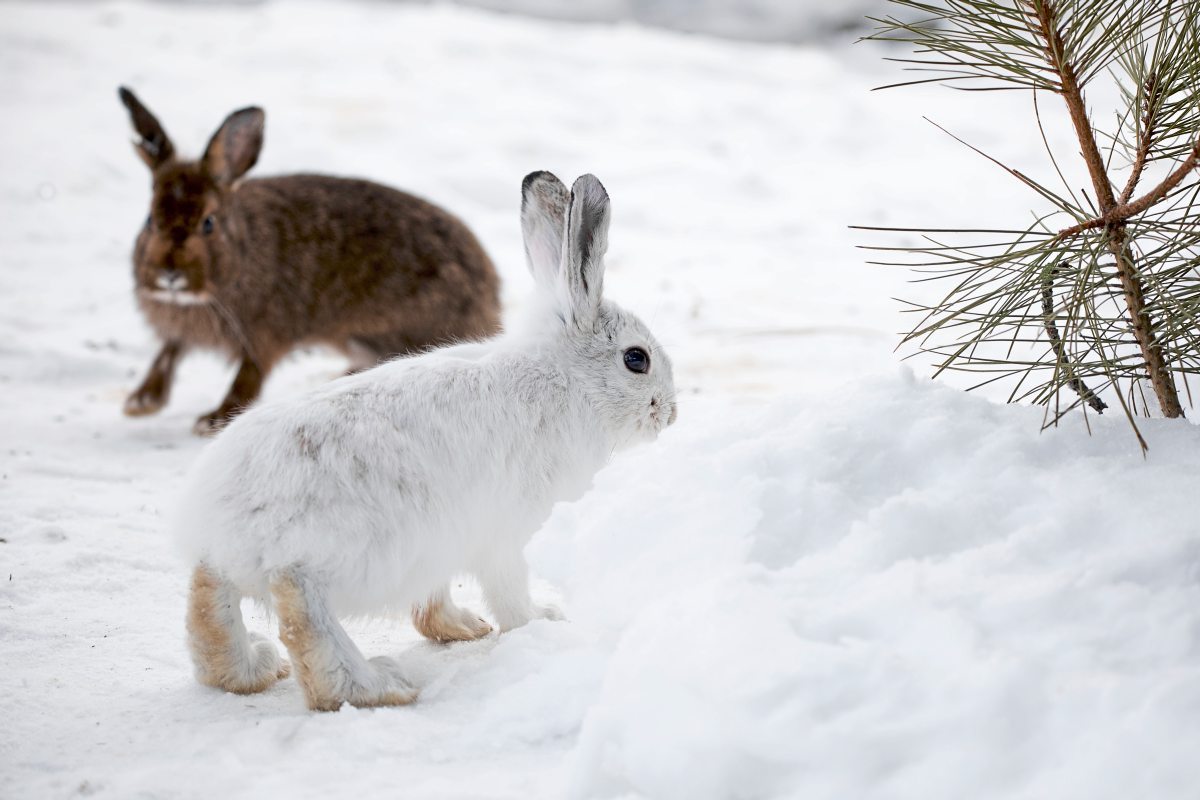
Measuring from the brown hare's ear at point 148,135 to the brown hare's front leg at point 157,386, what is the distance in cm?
79

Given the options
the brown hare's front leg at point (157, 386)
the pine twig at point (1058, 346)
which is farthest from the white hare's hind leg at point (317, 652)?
the brown hare's front leg at point (157, 386)

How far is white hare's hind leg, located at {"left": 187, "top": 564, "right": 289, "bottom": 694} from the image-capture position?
7.47ft

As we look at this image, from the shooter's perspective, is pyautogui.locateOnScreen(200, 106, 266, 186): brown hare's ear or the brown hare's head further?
pyautogui.locateOnScreen(200, 106, 266, 186): brown hare's ear

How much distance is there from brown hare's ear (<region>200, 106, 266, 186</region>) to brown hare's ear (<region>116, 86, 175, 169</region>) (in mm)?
180

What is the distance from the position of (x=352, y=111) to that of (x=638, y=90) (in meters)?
2.38

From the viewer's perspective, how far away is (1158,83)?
90.8 inches

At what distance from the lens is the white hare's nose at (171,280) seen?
4762 millimetres

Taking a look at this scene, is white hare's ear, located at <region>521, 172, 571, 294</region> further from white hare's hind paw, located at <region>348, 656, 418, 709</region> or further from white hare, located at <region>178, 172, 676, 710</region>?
white hare's hind paw, located at <region>348, 656, 418, 709</region>

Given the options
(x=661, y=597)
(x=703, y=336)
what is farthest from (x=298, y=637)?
(x=703, y=336)

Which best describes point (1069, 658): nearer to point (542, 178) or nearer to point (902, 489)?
point (902, 489)

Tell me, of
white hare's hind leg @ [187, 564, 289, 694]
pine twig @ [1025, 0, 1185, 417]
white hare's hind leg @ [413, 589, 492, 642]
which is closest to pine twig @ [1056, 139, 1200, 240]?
pine twig @ [1025, 0, 1185, 417]

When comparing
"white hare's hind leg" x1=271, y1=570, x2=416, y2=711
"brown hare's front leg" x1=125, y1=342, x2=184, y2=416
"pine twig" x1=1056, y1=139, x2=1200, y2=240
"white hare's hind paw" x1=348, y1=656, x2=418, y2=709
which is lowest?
"brown hare's front leg" x1=125, y1=342, x2=184, y2=416

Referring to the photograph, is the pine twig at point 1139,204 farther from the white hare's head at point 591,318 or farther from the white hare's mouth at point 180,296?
the white hare's mouth at point 180,296

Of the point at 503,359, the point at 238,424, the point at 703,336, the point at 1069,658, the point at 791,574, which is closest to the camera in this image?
the point at 1069,658
